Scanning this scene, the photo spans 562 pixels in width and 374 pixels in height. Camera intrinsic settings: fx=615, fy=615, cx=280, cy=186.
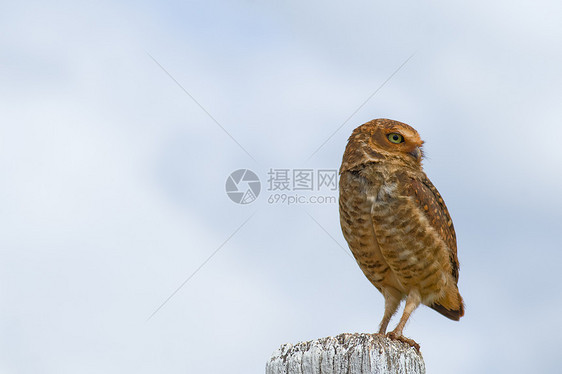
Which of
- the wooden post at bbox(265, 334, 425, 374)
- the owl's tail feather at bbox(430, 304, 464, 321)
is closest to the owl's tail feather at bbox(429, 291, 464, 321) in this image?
the owl's tail feather at bbox(430, 304, 464, 321)

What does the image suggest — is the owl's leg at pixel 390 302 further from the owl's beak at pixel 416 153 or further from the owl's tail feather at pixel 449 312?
the owl's beak at pixel 416 153

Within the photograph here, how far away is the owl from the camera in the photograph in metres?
4.92

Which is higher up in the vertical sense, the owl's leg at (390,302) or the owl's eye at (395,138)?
the owl's eye at (395,138)

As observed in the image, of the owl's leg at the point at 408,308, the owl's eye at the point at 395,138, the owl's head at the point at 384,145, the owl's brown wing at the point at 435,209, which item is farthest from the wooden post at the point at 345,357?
the owl's eye at the point at 395,138

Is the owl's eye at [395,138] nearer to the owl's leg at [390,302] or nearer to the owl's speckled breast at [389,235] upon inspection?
the owl's speckled breast at [389,235]

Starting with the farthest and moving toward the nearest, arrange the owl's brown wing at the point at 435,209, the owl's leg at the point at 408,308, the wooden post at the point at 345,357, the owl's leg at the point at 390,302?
the owl's leg at the point at 390,302
the owl's brown wing at the point at 435,209
the owl's leg at the point at 408,308
the wooden post at the point at 345,357

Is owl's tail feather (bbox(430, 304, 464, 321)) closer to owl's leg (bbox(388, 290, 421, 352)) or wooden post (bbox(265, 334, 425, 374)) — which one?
owl's leg (bbox(388, 290, 421, 352))

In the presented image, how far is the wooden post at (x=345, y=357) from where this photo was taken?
3.05 m

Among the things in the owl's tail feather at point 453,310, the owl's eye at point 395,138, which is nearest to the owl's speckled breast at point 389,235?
the owl's eye at point 395,138

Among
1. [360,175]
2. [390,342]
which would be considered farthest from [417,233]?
[390,342]

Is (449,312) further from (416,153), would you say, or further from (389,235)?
(416,153)

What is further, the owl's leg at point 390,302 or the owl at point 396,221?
the owl's leg at point 390,302

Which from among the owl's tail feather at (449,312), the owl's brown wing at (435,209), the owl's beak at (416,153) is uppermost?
the owl's beak at (416,153)

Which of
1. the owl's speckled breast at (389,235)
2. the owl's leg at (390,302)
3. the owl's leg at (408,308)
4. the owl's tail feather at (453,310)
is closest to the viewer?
the owl's leg at (408,308)
